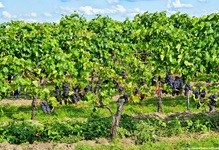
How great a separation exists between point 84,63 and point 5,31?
3.73 metres

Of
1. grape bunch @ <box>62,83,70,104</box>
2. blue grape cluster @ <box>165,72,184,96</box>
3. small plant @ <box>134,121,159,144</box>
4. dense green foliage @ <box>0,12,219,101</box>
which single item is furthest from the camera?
blue grape cluster @ <box>165,72,184,96</box>

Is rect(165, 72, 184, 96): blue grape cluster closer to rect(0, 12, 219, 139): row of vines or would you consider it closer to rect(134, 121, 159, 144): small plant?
rect(0, 12, 219, 139): row of vines

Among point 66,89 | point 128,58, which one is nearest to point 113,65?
point 128,58

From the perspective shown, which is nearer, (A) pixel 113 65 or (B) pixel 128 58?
(B) pixel 128 58

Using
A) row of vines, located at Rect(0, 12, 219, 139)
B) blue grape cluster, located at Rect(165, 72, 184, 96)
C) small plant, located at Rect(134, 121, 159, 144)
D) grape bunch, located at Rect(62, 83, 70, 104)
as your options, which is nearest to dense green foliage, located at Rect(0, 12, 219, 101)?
row of vines, located at Rect(0, 12, 219, 139)

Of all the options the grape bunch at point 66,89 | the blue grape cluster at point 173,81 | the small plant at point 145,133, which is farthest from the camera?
the blue grape cluster at point 173,81

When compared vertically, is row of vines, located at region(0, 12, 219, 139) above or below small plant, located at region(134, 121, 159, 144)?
above

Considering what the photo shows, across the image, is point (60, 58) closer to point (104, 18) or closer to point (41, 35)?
Result: point (41, 35)

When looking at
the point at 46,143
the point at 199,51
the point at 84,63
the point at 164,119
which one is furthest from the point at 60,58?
the point at 164,119

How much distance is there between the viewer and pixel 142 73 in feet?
26.5

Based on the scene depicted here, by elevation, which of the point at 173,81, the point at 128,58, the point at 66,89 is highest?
the point at 128,58

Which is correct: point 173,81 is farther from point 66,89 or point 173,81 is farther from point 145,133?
point 66,89

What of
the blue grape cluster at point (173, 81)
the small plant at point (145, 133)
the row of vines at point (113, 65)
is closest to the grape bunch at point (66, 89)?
the row of vines at point (113, 65)

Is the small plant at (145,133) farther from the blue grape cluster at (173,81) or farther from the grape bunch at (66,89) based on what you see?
the grape bunch at (66,89)
